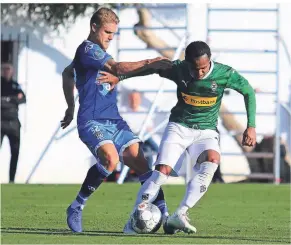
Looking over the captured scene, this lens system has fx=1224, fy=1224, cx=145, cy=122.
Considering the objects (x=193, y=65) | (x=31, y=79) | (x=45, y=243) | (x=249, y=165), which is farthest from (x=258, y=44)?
(x=45, y=243)

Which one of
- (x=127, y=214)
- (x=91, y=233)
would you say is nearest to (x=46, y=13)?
(x=127, y=214)

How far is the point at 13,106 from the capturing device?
25016 millimetres

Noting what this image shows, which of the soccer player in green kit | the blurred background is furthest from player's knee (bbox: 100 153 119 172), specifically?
the blurred background

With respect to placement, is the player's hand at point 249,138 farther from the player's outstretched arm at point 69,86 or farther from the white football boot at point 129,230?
the player's outstretched arm at point 69,86

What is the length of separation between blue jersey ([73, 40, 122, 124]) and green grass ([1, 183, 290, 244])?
1155 millimetres

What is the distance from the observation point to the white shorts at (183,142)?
1192cm

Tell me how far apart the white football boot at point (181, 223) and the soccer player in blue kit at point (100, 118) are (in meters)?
0.62

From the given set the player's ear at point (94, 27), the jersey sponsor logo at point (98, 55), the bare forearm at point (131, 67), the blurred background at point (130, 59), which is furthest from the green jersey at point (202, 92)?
the blurred background at point (130, 59)

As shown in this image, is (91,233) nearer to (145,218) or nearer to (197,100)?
(145,218)

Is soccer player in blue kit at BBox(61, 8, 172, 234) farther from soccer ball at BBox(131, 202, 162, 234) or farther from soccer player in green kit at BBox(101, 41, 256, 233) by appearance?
soccer ball at BBox(131, 202, 162, 234)

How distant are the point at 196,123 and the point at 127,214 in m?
3.06

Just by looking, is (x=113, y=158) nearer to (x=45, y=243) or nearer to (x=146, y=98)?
(x=45, y=243)

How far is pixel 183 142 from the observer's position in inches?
472

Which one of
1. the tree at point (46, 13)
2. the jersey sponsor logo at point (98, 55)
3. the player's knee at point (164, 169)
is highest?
the jersey sponsor logo at point (98, 55)
